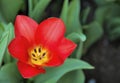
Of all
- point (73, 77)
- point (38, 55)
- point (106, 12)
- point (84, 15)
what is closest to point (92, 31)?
point (84, 15)

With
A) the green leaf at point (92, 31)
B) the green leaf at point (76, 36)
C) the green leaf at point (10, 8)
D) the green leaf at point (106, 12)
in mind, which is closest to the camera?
the green leaf at point (76, 36)

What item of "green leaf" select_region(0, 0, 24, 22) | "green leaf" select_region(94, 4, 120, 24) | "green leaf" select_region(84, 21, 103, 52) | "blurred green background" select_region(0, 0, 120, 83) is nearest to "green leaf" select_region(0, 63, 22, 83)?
"blurred green background" select_region(0, 0, 120, 83)

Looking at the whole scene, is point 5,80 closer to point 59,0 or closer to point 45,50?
point 45,50

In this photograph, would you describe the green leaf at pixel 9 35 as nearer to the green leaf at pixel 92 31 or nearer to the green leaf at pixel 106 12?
the green leaf at pixel 92 31

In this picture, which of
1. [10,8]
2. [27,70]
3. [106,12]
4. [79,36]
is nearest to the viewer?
[27,70]

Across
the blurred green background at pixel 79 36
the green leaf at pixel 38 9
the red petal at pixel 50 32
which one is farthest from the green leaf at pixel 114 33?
the red petal at pixel 50 32

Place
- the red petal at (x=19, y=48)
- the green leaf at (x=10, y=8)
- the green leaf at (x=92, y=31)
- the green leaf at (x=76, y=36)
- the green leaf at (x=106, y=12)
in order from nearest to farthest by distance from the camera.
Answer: the red petal at (x=19, y=48), the green leaf at (x=76, y=36), the green leaf at (x=10, y=8), the green leaf at (x=92, y=31), the green leaf at (x=106, y=12)

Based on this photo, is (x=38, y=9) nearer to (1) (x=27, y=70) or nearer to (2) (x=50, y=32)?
(2) (x=50, y=32)
